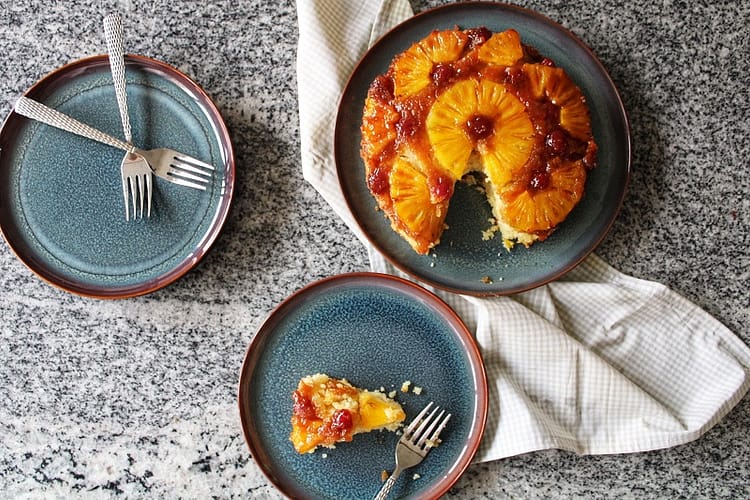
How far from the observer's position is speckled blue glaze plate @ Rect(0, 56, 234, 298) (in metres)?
2.29

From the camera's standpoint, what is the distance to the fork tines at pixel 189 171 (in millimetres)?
2262

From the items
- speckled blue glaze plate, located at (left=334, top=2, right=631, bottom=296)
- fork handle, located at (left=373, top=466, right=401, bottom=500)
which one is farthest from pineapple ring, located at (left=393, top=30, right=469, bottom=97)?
fork handle, located at (left=373, top=466, right=401, bottom=500)

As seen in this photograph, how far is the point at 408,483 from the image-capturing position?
222cm

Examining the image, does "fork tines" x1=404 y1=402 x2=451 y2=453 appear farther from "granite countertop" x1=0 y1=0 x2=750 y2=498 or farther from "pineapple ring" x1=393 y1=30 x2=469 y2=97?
"pineapple ring" x1=393 y1=30 x2=469 y2=97

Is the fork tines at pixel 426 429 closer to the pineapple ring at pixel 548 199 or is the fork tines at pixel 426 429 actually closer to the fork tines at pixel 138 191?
the pineapple ring at pixel 548 199

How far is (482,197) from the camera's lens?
7.43 feet

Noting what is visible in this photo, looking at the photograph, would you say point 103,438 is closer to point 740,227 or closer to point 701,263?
point 701,263

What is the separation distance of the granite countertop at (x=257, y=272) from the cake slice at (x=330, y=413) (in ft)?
0.96

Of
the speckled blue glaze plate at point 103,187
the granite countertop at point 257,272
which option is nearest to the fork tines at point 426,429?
the granite countertop at point 257,272

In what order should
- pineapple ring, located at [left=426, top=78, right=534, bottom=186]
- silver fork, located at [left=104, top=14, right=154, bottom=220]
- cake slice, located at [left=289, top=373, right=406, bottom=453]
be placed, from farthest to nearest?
silver fork, located at [left=104, top=14, right=154, bottom=220], cake slice, located at [left=289, top=373, right=406, bottom=453], pineapple ring, located at [left=426, top=78, right=534, bottom=186]

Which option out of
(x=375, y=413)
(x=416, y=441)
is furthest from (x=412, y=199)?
(x=416, y=441)

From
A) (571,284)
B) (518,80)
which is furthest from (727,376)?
(518,80)

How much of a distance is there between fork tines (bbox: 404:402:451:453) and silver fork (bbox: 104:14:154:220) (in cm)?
110

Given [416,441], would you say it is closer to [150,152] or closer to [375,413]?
[375,413]
